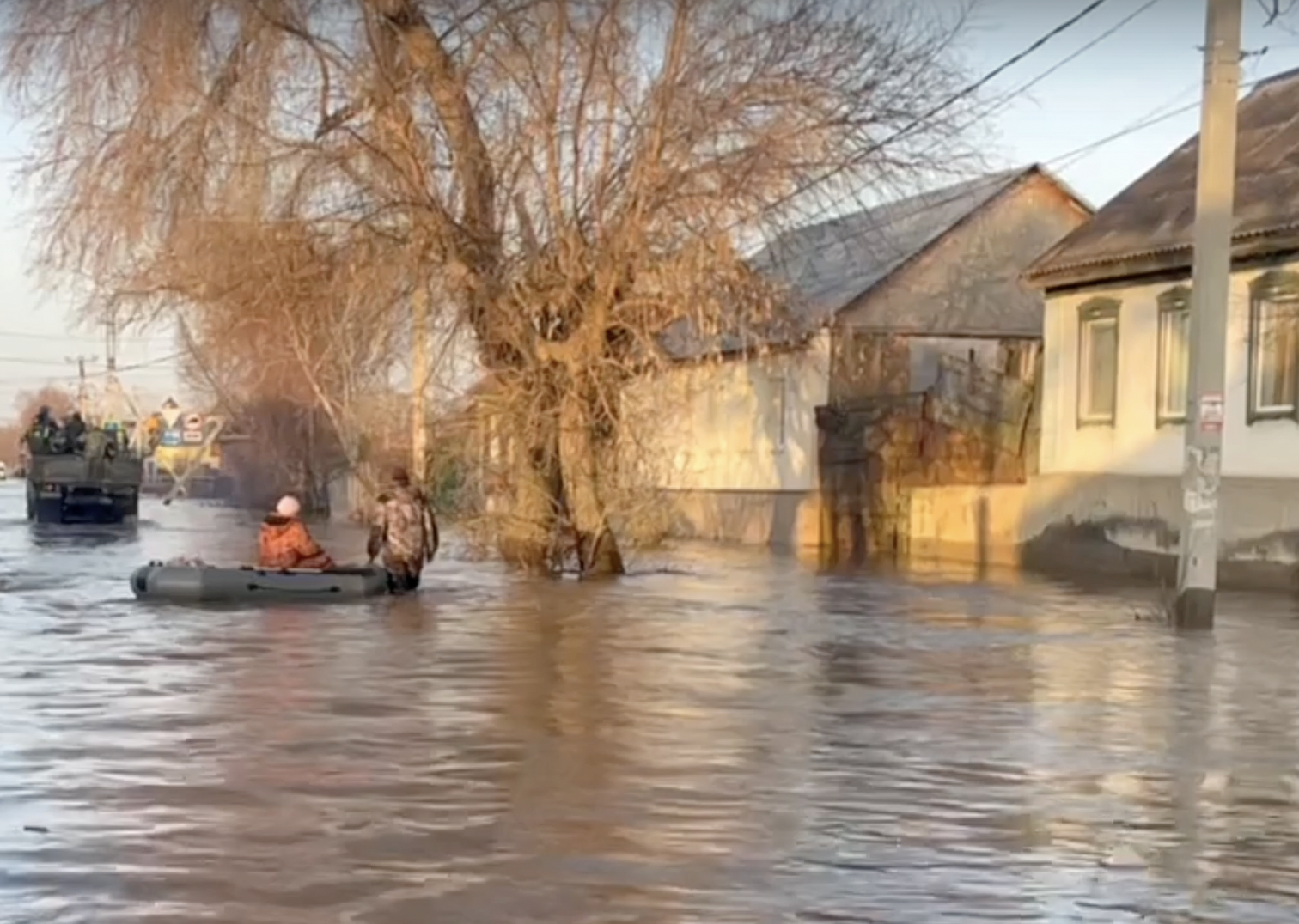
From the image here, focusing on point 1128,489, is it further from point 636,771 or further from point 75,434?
point 75,434

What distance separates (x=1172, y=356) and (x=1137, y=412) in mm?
1164

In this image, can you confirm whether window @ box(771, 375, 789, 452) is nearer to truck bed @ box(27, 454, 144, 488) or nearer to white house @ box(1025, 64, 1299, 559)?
white house @ box(1025, 64, 1299, 559)

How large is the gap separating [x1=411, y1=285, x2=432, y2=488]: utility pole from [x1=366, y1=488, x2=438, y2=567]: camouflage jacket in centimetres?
117

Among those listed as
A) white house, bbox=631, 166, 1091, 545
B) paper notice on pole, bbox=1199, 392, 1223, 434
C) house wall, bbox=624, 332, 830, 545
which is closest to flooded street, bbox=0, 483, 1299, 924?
paper notice on pole, bbox=1199, 392, 1223, 434

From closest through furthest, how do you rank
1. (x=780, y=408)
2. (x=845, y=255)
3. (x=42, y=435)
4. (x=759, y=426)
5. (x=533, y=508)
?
(x=533, y=508), (x=845, y=255), (x=780, y=408), (x=759, y=426), (x=42, y=435)

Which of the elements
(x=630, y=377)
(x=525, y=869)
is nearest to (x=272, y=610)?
(x=630, y=377)

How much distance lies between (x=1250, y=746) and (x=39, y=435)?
1668 inches

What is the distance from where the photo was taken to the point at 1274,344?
92.3 ft

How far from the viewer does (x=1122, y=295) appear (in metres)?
31.5

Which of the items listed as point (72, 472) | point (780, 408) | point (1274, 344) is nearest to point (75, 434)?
point (72, 472)

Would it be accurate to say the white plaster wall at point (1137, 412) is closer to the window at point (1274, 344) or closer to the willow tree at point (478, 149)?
the window at point (1274, 344)

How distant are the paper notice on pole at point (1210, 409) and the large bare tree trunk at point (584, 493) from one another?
9.48m

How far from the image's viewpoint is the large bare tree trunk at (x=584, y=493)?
26.8m

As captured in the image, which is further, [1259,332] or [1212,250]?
[1259,332]
